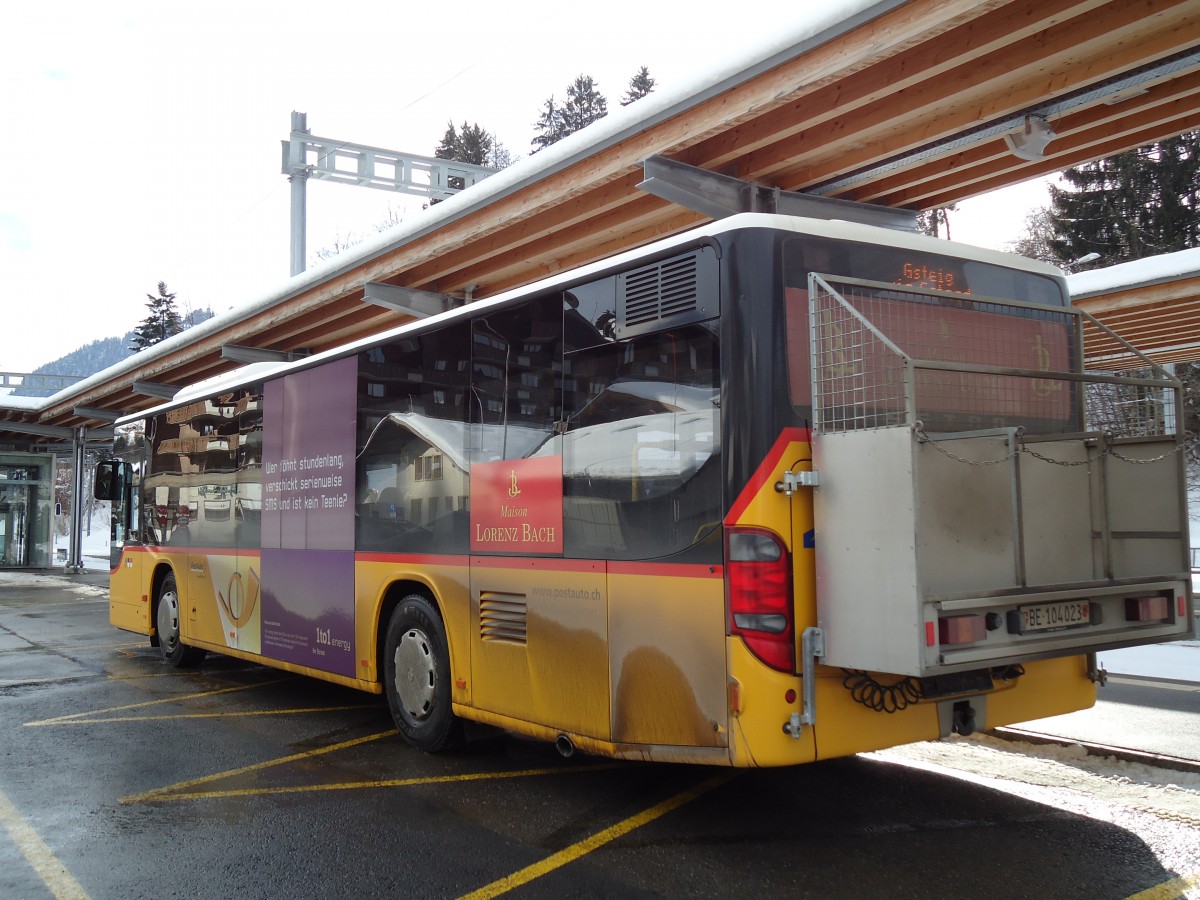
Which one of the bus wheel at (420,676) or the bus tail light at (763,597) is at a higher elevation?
the bus tail light at (763,597)

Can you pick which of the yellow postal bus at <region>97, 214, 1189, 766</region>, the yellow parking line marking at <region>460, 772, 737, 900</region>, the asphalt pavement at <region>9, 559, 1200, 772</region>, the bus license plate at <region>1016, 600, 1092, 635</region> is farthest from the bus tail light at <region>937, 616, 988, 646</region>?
the asphalt pavement at <region>9, 559, 1200, 772</region>

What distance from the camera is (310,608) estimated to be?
26.9 feet

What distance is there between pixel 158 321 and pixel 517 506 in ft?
217

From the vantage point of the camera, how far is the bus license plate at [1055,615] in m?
4.49

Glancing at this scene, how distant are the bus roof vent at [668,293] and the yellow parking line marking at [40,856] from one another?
11.9ft

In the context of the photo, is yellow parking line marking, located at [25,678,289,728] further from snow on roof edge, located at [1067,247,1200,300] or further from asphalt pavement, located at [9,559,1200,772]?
snow on roof edge, located at [1067,247,1200,300]

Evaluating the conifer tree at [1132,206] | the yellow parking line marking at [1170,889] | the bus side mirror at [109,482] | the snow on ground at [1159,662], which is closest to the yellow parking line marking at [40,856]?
the yellow parking line marking at [1170,889]

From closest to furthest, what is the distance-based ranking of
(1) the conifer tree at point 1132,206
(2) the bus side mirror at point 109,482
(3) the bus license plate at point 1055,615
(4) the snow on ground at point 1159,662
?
1. (3) the bus license plate at point 1055,615
2. (4) the snow on ground at point 1159,662
3. (2) the bus side mirror at point 109,482
4. (1) the conifer tree at point 1132,206

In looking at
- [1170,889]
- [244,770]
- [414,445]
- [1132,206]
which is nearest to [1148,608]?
[1170,889]

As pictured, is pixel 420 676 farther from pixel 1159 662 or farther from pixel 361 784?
pixel 1159 662

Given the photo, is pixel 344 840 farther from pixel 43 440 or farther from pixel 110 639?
pixel 43 440

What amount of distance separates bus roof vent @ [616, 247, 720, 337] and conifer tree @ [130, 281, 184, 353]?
213 feet

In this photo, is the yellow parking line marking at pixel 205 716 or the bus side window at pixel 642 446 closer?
the bus side window at pixel 642 446

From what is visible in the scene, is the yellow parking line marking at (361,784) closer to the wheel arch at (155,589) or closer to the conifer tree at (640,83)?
the wheel arch at (155,589)
